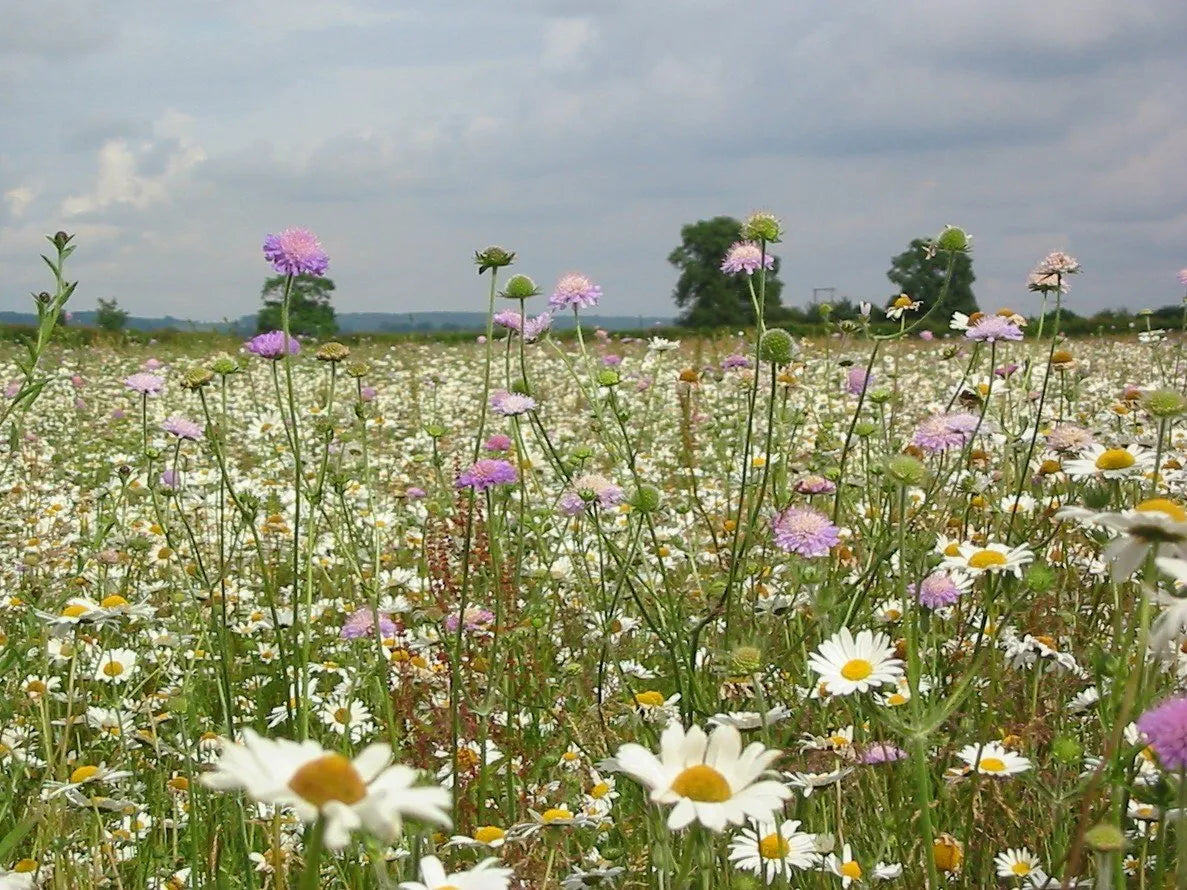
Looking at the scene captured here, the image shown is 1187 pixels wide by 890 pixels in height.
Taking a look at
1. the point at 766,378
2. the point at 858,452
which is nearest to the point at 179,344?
the point at 766,378

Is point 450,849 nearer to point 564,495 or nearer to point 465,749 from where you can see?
point 465,749

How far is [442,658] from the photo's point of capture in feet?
8.50

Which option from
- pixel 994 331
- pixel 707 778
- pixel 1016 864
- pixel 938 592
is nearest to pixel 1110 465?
pixel 938 592

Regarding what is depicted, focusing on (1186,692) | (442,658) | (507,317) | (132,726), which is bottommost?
(132,726)

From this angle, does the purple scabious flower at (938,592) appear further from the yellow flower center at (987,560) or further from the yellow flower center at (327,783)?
the yellow flower center at (327,783)

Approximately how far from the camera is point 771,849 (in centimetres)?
161

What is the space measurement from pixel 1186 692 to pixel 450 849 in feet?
3.98

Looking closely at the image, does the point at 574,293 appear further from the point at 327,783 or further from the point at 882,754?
the point at 327,783

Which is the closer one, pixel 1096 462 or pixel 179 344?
pixel 1096 462

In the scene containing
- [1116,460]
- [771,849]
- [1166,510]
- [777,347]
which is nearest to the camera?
[1166,510]

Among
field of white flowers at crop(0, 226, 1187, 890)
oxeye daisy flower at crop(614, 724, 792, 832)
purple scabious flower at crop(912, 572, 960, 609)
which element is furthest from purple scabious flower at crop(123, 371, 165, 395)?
oxeye daisy flower at crop(614, 724, 792, 832)

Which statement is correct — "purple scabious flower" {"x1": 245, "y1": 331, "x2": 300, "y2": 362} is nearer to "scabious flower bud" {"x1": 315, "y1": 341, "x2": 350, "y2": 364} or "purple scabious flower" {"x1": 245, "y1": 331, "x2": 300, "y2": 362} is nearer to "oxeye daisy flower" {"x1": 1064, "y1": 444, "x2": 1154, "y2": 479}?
"scabious flower bud" {"x1": 315, "y1": 341, "x2": 350, "y2": 364}

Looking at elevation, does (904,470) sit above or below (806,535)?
above

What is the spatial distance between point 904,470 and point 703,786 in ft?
2.66
